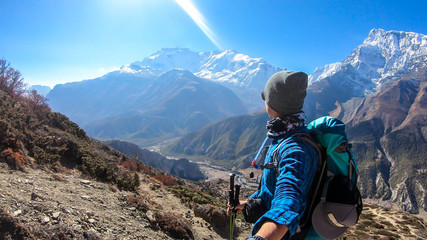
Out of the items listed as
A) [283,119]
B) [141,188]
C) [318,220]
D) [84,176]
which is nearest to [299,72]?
[283,119]

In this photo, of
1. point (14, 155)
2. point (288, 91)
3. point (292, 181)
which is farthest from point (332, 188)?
point (14, 155)

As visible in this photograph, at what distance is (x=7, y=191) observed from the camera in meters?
7.00

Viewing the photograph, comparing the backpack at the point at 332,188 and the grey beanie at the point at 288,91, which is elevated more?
the grey beanie at the point at 288,91

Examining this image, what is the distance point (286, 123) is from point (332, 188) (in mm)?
810

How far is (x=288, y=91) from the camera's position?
2.70 m

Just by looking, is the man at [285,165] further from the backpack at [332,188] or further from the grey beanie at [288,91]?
the backpack at [332,188]

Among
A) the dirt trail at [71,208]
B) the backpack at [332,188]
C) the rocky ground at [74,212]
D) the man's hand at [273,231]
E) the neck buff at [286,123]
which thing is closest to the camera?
the man's hand at [273,231]

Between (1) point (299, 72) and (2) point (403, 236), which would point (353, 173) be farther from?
(2) point (403, 236)

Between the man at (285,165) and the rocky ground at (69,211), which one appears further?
the rocky ground at (69,211)

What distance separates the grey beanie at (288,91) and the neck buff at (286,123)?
63mm

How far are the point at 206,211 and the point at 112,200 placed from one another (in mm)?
5218

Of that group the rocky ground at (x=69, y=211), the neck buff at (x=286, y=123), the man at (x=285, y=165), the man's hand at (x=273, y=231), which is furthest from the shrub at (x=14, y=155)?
the man's hand at (x=273, y=231)

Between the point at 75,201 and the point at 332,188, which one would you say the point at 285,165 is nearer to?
the point at 332,188

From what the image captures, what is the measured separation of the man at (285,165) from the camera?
78.2 inches
